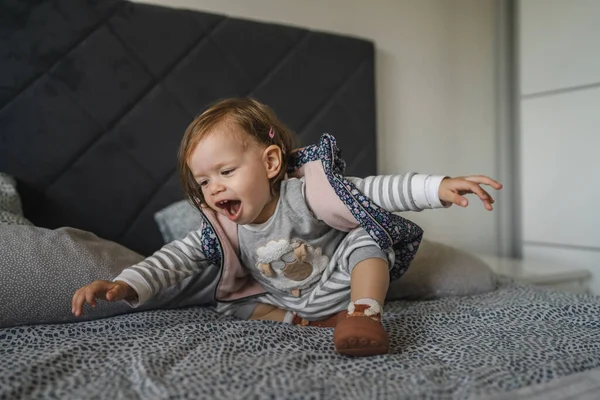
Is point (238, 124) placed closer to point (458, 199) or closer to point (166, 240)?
point (458, 199)

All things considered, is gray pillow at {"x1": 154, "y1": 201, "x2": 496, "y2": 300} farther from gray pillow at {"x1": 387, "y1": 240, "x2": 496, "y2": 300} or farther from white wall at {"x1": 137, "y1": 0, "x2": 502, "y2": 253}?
white wall at {"x1": 137, "y1": 0, "x2": 502, "y2": 253}

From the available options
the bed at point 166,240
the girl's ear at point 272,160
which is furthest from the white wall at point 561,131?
the girl's ear at point 272,160

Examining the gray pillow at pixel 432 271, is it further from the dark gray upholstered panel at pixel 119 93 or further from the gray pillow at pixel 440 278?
the dark gray upholstered panel at pixel 119 93

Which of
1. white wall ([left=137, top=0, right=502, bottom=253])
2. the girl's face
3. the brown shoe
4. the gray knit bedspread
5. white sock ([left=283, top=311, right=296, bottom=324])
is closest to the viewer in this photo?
the gray knit bedspread

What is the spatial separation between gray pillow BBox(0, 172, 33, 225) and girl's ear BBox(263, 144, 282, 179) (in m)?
0.63

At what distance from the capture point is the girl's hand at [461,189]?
94 centimetres

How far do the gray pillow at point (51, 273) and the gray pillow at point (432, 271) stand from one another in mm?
301

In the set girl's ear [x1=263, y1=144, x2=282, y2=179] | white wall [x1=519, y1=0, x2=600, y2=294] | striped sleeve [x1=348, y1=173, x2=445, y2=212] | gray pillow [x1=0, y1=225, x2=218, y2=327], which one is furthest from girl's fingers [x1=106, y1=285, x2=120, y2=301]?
white wall [x1=519, y1=0, x2=600, y2=294]

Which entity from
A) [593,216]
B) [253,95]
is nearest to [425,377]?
[253,95]

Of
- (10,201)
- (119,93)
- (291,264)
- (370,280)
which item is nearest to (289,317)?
(291,264)

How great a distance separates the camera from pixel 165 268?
114 cm

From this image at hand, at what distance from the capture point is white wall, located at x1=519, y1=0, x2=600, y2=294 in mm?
2188

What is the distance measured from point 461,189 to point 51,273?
2.79 ft

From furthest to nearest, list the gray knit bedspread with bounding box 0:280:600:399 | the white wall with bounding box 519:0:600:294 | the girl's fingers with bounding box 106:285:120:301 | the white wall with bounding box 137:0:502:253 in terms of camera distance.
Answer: the white wall with bounding box 137:0:502:253
the white wall with bounding box 519:0:600:294
the girl's fingers with bounding box 106:285:120:301
the gray knit bedspread with bounding box 0:280:600:399
